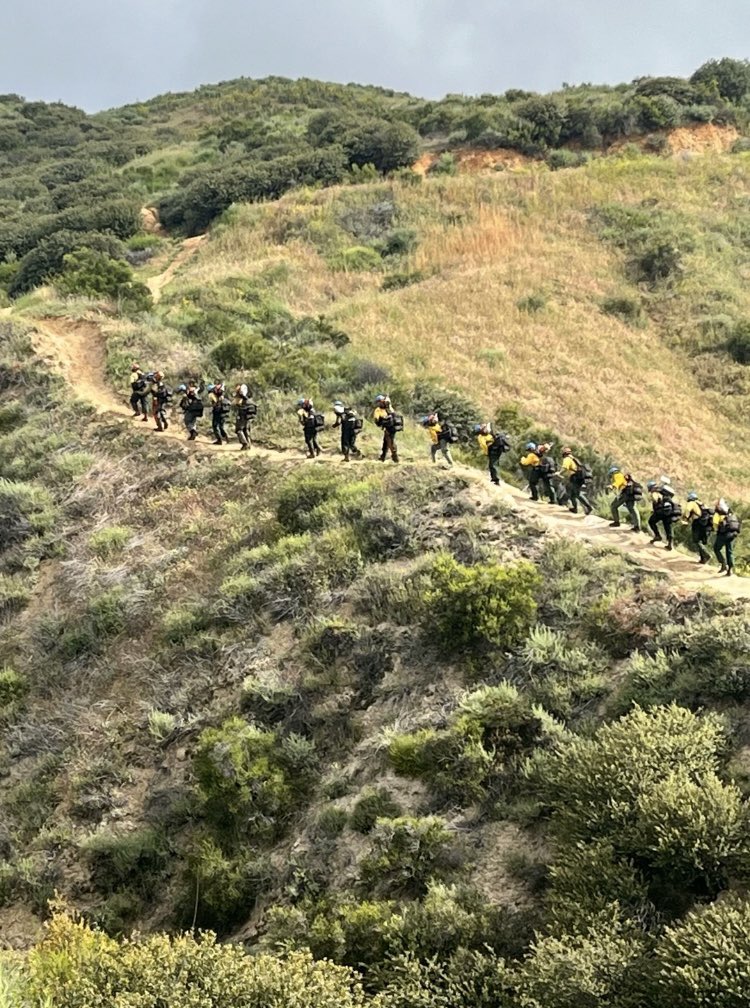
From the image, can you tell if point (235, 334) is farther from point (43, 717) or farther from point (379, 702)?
point (379, 702)

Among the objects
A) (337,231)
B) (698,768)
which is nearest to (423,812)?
(698,768)

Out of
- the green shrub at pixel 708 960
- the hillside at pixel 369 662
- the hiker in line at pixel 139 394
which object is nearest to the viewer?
the green shrub at pixel 708 960

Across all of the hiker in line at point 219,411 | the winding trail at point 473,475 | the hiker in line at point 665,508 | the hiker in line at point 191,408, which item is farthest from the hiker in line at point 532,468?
the hiker in line at point 191,408

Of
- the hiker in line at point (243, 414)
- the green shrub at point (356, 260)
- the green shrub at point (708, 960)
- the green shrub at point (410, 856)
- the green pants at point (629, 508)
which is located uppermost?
the green shrub at point (356, 260)

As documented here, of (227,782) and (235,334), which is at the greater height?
(235,334)

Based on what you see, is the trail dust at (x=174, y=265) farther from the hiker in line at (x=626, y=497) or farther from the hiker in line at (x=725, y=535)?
the hiker in line at (x=725, y=535)

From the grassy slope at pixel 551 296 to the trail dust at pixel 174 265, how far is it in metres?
1.18

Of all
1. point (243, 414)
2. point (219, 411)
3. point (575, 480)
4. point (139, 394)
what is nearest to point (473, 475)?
point (575, 480)

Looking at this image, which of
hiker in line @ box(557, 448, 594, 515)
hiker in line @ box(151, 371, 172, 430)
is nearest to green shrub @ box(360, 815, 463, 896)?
hiker in line @ box(557, 448, 594, 515)

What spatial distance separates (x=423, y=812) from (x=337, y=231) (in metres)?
32.8

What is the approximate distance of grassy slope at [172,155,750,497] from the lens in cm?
2570

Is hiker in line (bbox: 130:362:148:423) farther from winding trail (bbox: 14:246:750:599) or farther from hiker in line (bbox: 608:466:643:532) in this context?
hiker in line (bbox: 608:466:643:532)

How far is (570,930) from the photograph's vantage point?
25.5ft

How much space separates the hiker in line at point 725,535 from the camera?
13.0m
